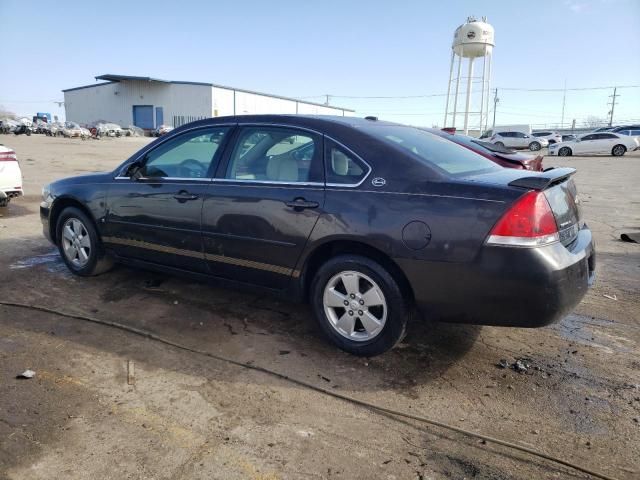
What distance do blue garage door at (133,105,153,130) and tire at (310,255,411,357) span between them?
63784 millimetres

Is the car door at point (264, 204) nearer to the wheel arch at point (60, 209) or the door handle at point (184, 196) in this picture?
the door handle at point (184, 196)

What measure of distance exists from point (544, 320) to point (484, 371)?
1.93ft

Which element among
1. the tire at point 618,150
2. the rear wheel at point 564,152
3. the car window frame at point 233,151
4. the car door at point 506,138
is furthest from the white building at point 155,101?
the car window frame at point 233,151

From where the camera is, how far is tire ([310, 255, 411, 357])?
3225 mm

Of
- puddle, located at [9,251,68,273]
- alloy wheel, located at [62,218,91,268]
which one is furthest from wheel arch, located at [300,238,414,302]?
puddle, located at [9,251,68,273]

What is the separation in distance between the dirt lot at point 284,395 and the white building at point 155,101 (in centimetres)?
5580

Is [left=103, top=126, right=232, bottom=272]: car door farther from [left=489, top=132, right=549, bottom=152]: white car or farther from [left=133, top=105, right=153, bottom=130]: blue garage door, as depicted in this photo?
[left=133, top=105, right=153, bottom=130]: blue garage door

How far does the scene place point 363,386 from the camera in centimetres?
309

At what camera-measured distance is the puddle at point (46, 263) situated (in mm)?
5346

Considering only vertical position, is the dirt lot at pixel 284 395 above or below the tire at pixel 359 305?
below

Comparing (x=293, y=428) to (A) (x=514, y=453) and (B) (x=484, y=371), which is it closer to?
(A) (x=514, y=453)

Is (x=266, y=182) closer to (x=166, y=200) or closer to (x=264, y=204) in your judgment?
(x=264, y=204)

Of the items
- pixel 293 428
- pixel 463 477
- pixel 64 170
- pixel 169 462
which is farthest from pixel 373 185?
pixel 64 170

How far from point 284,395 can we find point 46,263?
12.7 feet
